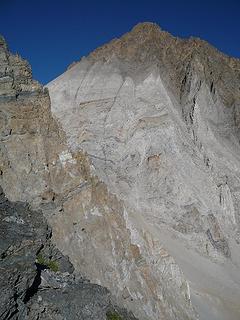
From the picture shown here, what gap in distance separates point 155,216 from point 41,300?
113 feet

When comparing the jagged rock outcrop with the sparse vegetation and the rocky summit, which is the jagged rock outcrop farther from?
the sparse vegetation

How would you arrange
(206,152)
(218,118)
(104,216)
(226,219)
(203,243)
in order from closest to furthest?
(104,216) → (203,243) → (226,219) → (206,152) → (218,118)

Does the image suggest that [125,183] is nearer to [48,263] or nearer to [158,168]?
[158,168]

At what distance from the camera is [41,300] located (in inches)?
515

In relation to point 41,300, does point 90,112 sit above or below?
above

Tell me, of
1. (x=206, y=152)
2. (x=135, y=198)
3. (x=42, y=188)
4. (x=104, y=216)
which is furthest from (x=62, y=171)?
(x=206, y=152)

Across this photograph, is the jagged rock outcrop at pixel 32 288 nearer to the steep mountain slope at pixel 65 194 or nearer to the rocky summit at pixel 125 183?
the rocky summit at pixel 125 183

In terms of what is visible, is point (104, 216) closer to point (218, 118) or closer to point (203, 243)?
point (203, 243)

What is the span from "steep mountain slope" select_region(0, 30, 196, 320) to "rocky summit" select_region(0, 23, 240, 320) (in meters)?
0.08

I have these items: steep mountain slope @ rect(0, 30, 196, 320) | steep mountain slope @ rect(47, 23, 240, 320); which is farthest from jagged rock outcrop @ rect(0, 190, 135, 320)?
steep mountain slope @ rect(47, 23, 240, 320)

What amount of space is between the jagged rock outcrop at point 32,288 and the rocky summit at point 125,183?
0.04 m

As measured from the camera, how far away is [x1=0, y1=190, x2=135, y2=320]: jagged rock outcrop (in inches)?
475

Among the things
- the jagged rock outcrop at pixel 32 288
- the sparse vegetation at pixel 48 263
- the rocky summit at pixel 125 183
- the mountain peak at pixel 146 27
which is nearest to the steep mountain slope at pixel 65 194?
the rocky summit at pixel 125 183

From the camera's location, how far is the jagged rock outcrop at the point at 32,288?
475 inches
